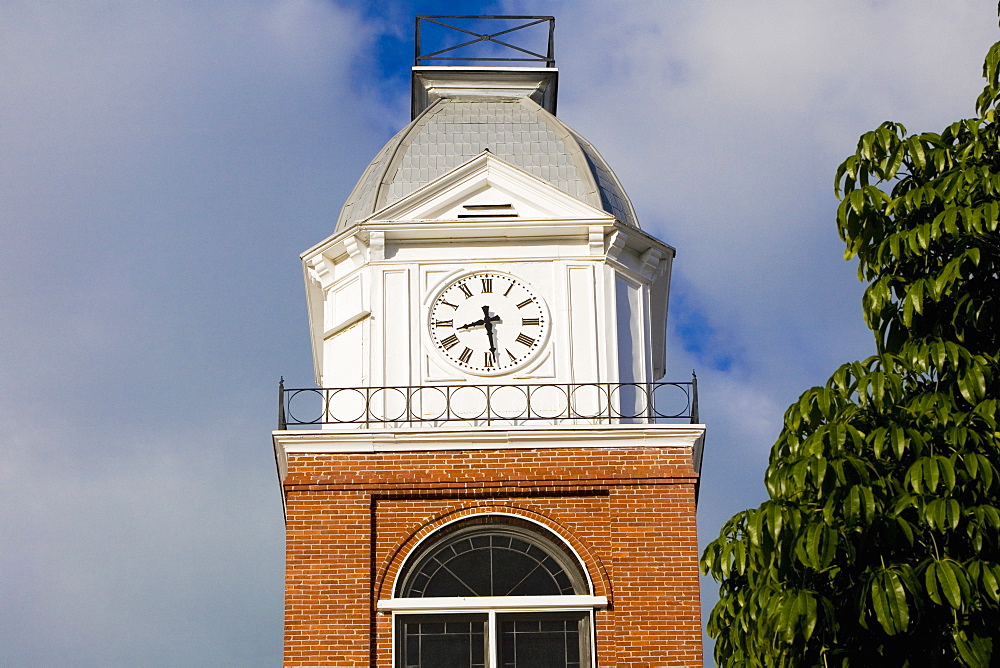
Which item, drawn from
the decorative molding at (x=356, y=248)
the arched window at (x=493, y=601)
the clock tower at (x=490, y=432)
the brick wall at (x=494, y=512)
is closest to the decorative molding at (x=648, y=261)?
the clock tower at (x=490, y=432)

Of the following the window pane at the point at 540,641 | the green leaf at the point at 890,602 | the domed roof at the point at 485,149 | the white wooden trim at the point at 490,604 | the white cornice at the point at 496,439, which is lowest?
the green leaf at the point at 890,602

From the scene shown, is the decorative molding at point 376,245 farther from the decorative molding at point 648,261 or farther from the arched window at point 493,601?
the arched window at point 493,601

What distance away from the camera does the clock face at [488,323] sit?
24719 mm

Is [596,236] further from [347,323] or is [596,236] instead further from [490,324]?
[347,323]

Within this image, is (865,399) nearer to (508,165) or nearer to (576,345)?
(576,345)

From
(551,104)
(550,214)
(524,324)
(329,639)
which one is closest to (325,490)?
(329,639)

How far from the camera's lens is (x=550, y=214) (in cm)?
2566

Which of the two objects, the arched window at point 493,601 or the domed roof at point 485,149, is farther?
the domed roof at point 485,149

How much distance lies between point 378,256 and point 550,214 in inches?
101

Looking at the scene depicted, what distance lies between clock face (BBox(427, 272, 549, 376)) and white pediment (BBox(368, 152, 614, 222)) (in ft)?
3.46

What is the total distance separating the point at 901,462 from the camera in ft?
46.1

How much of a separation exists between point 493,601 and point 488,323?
14.0 ft

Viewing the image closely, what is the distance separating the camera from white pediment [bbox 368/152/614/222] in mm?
25625

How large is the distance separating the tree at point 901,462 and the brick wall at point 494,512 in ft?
24.2
